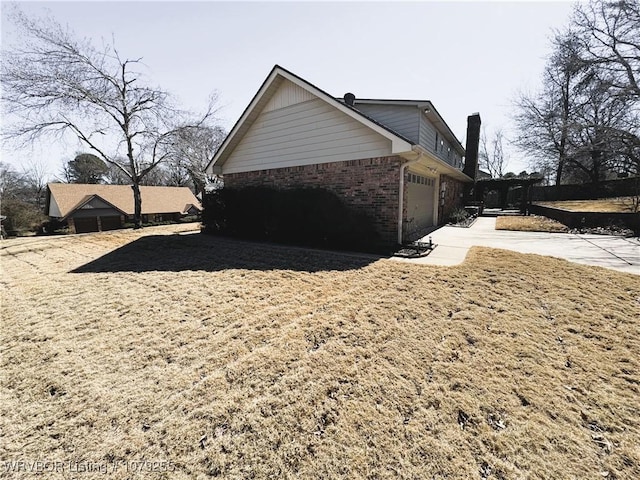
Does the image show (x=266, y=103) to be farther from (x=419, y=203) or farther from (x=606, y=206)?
(x=606, y=206)

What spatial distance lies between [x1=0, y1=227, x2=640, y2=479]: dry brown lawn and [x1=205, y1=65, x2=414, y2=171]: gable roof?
4.01m

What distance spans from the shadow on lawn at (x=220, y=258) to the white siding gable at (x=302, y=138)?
338 cm

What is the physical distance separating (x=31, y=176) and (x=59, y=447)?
5386 centimetres

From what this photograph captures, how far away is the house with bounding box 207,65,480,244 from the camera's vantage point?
8047 millimetres

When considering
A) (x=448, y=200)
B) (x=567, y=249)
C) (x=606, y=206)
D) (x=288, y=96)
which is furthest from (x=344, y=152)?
(x=606, y=206)

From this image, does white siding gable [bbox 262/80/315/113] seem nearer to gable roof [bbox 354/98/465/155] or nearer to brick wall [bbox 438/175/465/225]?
gable roof [bbox 354/98/465/155]

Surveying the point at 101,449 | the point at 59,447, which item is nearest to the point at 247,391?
the point at 101,449

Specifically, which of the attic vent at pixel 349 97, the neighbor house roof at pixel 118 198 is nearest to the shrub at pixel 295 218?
the attic vent at pixel 349 97

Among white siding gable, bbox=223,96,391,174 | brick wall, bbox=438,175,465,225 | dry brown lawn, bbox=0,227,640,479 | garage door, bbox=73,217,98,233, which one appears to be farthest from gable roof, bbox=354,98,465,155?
garage door, bbox=73,217,98,233

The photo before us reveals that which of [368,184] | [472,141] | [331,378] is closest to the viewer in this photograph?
[331,378]

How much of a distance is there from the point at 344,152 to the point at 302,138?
1.91 m

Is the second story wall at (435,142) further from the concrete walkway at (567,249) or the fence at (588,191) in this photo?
the fence at (588,191)

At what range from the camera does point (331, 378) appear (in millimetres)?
2729

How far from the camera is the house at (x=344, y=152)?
805cm
